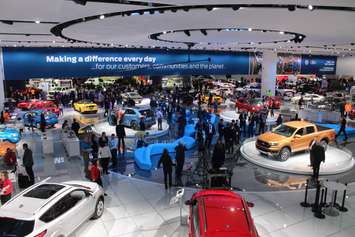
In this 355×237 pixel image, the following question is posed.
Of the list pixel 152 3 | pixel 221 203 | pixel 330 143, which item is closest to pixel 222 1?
pixel 152 3

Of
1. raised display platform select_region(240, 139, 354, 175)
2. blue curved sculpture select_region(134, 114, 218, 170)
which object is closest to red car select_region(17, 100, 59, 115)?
blue curved sculpture select_region(134, 114, 218, 170)

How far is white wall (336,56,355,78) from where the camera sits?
4072 cm

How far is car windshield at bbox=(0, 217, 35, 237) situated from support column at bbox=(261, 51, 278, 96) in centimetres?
2828

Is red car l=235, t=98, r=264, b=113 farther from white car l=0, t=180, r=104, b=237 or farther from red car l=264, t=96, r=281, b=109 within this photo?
white car l=0, t=180, r=104, b=237

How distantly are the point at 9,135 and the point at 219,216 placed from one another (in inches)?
521

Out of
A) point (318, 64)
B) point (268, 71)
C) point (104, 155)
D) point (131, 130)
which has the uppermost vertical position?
point (318, 64)

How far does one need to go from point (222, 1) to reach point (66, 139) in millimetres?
9766

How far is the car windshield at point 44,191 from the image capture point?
6.92 m

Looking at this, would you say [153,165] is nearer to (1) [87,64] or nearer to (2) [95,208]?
(2) [95,208]

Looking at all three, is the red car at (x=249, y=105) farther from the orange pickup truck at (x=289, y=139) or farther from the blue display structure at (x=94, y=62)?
the orange pickup truck at (x=289, y=139)

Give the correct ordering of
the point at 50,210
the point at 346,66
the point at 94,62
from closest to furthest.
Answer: the point at 50,210, the point at 94,62, the point at 346,66

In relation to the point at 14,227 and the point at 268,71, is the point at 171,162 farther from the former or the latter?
the point at 268,71

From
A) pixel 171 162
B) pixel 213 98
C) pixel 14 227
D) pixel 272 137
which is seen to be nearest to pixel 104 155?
pixel 171 162

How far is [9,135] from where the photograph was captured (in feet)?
50.7
